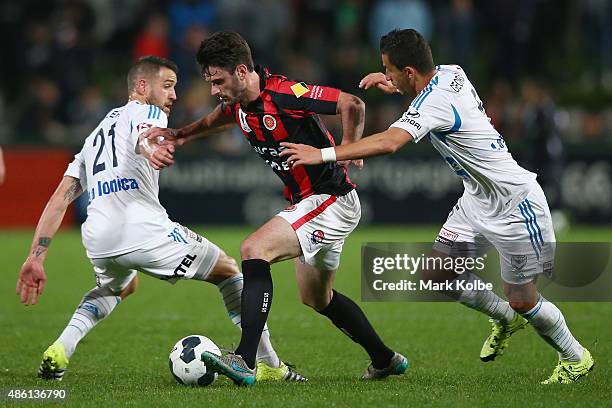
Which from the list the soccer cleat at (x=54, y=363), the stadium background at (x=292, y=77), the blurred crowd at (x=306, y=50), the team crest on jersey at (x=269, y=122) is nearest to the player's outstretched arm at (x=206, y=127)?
the team crest on jersey at (x=269, y=122)

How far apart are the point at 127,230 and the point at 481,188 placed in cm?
231

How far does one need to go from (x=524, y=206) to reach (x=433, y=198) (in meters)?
11.4

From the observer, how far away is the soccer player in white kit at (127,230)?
6.71 meters

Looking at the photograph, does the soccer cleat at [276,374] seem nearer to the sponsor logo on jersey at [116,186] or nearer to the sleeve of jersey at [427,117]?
the sponsor logo on jersey at [116,186]

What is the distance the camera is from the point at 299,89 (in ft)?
22.4

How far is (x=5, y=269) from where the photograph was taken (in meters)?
13.5

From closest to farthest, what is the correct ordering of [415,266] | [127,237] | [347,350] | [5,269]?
[127,237] → [415,266] → [347,350] → [5,269]

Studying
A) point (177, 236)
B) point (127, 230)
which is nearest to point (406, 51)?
point (177, 236)

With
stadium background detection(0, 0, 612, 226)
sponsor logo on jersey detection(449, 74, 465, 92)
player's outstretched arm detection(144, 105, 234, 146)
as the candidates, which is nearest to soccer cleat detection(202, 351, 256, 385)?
player's outstretched arm detection(144, 105, 234, 146)

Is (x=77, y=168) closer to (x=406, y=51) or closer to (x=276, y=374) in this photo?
(x=276, y=374)

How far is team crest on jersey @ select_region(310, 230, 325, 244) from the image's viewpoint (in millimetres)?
6723

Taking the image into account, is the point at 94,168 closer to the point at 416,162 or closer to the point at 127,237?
the point at 127,237

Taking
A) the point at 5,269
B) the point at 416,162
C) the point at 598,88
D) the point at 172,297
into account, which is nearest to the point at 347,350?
the point at 172,297

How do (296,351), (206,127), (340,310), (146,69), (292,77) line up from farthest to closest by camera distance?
(292,77), (296,351), (206,127), (340,310), (146,69)
